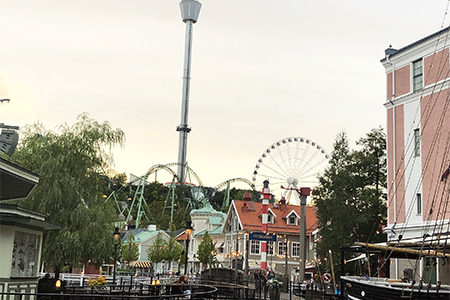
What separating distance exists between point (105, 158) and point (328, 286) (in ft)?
48.7

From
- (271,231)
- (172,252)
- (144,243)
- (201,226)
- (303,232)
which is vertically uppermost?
(201,226)

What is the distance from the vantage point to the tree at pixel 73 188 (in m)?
28.1

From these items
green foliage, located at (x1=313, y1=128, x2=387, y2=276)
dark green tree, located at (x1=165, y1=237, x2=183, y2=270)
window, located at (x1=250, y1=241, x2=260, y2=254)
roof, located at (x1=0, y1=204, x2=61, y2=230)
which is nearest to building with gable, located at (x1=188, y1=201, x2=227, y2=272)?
dark green tree, located at (x1=165, y1=237, x2=183, y2=270)

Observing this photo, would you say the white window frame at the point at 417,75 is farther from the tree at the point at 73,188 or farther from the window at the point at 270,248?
the window at the point at 270,248

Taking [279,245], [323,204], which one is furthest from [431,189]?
[279,245]

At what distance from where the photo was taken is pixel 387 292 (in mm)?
16703

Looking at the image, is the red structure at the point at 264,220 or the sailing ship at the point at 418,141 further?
the red structure at the point at 264,220

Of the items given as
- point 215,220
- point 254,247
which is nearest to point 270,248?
point 254,247

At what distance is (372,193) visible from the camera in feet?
135

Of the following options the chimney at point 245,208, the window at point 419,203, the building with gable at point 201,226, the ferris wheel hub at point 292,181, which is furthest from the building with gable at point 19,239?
the building with gable at point 201,226

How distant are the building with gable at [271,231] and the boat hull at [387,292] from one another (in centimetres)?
4164

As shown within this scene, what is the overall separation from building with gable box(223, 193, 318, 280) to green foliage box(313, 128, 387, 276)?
1867cm

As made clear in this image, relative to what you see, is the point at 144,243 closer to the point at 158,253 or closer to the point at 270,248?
the point at 158,253

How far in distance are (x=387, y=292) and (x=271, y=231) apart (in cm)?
4607
